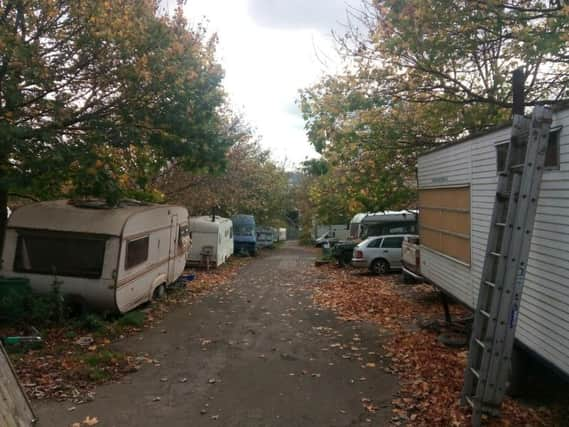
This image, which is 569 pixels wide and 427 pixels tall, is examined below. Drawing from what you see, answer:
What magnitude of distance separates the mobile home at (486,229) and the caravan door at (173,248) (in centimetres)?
694

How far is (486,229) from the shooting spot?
6742mm

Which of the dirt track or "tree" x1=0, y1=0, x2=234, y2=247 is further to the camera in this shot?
"tree" x1=0, y1=0, x2=234, y2=247

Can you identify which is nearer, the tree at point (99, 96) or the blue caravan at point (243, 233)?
the tree at point (99, 96)

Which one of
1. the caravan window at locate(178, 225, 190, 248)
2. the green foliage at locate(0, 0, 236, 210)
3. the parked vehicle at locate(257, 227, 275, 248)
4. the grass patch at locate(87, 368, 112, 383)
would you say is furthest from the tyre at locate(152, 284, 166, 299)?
the parked vehicle at locate(257, 227, 275, 248)

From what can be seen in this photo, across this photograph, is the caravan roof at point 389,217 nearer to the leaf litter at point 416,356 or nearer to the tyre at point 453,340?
the leaf litter at point 416,356

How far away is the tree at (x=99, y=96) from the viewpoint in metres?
8.90

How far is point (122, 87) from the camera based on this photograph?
10.3 metres

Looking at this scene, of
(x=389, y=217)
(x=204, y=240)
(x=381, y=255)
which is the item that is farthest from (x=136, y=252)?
(x=389, y=217)

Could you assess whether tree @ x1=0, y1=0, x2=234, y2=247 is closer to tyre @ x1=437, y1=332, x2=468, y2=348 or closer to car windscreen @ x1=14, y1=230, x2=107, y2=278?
car windscreen @ x1=14, y1=230, x2=107, y2=278

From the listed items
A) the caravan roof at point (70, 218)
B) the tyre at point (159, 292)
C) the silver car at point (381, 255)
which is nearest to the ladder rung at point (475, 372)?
the caravan roof at point (70, 218)

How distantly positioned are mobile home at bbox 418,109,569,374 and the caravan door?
6943mm

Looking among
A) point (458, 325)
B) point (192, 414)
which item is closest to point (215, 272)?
point (458, 325)

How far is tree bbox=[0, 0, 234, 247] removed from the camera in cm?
890

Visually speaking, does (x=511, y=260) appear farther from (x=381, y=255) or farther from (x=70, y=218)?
(x=381, y=255)
